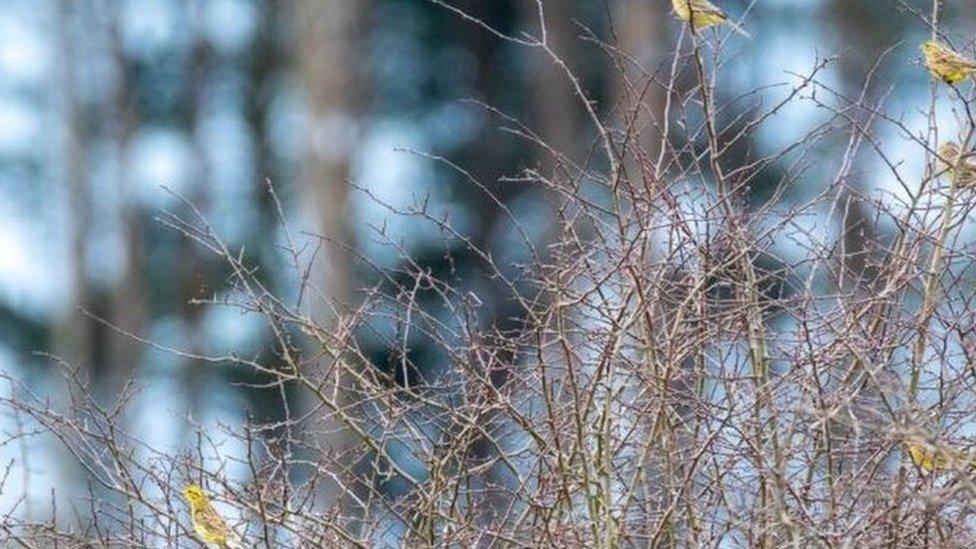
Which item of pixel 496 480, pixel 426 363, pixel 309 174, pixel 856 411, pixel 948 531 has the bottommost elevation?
pixel 948 531

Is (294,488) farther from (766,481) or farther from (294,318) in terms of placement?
(766,481)

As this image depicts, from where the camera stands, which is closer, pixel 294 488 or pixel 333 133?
pixel 294 488

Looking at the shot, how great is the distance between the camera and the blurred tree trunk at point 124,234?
73.3 ft

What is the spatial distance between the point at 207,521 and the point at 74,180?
19.1 m

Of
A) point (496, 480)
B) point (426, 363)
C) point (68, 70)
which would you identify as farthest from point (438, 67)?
point (496, 480)

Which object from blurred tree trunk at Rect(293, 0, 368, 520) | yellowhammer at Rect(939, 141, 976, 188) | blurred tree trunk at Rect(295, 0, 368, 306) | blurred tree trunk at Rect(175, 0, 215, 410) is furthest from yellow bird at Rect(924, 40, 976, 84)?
blurred tree trunk at Rect(175, 0, 215, 410)

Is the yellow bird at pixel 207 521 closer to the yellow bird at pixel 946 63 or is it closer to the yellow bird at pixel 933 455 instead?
the yellow bird at pixel 933 455

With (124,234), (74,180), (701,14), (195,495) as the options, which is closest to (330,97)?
(124,234)

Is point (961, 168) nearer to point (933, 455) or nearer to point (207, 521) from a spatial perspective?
point (933, 455)

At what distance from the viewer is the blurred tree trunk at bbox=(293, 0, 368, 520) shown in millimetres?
19384

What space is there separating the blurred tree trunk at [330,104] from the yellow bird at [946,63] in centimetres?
1340

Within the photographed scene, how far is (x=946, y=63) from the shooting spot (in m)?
5.53

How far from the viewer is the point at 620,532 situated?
525 cm

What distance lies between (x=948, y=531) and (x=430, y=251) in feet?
53.5
